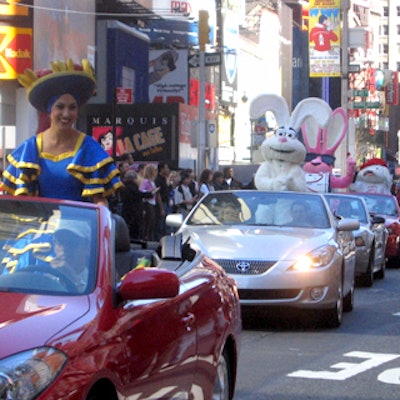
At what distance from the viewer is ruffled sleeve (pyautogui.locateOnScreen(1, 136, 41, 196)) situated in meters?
7.20

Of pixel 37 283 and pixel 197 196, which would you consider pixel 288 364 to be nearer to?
pixel 37 283

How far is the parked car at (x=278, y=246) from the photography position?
36.4 ft

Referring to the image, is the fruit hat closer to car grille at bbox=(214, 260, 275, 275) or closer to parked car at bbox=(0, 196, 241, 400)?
parked car at bbox=(0, 196, 241, 400)

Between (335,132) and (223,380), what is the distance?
2180 cm

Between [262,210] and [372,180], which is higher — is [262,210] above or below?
below

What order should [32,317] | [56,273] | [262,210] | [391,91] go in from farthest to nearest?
[391,91], [262,210], [56,273], [32,317]

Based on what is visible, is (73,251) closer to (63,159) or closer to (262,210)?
(63,159)

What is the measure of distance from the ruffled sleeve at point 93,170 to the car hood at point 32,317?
8.15 ft

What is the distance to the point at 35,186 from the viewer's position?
724 cm

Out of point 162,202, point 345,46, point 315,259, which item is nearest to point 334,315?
point 315,259

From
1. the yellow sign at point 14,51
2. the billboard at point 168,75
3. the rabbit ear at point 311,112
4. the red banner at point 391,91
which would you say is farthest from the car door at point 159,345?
the red banner at point 391,91

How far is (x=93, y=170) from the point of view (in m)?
7.19

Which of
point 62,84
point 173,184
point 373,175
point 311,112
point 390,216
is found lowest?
point 390,216

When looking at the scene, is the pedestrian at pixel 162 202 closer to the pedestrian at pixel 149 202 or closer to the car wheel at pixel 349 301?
the pedestrian at pixel 149 202
